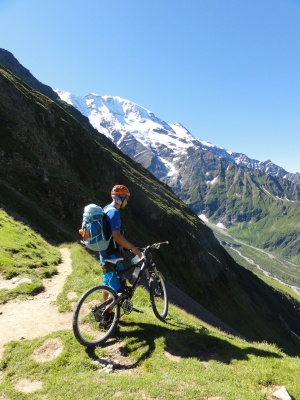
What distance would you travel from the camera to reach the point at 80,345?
441 inches

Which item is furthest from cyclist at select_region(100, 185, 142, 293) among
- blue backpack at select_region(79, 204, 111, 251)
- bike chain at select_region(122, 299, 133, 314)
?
bike chain at select_region(122, 299, 133, 314)

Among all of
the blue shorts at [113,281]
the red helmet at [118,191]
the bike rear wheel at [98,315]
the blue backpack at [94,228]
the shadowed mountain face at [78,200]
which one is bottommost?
the shadowed mountain face at [78,200]

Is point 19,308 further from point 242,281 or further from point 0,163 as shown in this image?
point 242,281

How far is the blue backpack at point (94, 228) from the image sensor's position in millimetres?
11852

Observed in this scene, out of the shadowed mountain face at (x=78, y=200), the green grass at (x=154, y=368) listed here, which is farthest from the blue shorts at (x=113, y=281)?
the shadowed mountain face at (x=78, y=200)

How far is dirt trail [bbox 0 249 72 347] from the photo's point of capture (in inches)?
492

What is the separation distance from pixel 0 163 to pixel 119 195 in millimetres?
41662

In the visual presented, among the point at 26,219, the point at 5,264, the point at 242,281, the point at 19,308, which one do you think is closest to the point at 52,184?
the point at 26,219

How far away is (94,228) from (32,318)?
5576mm

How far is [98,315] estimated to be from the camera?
12.0 metres

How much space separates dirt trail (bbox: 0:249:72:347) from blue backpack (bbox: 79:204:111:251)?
3840mm

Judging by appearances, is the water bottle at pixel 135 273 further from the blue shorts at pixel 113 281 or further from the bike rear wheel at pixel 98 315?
the bike rear wheel at pixel 98 315

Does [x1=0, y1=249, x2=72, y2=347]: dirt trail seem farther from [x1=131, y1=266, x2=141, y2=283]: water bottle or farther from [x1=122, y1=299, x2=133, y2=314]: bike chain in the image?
[x1=131, y1=266, x2=141, y2=283]: water bottle

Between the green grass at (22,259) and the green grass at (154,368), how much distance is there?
608 cm
